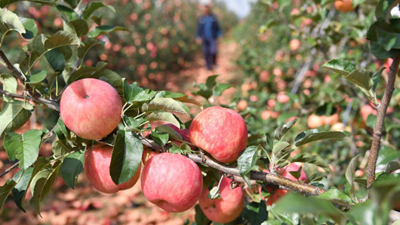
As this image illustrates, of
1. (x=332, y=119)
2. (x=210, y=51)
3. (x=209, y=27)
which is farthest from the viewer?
(x=210, y=51)

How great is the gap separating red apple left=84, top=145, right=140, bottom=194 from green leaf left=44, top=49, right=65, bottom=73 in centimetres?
23

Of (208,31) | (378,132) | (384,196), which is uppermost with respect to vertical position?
(384,196)

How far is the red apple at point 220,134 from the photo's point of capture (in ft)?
2.45

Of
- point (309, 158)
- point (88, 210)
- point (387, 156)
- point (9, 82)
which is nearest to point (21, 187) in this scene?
point (9, 82)

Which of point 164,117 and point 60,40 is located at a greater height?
point 60,40

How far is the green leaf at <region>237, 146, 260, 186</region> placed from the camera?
2.25 feet

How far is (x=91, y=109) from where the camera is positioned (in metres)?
0.69

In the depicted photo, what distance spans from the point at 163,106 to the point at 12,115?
0.37m

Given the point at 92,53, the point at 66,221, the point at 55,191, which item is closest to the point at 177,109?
the point at 66,221

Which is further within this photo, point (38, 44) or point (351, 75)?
point (38, 44)

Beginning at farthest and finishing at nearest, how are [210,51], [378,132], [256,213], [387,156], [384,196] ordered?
[210,51] → [387,156] → [256,213] → [378,132] → [384,196]

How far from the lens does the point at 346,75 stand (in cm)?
68

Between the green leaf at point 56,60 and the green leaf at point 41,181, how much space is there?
0.24 metres

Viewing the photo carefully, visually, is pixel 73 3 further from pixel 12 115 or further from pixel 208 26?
pixel 208 26
